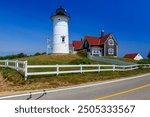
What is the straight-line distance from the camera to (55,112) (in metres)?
5.24

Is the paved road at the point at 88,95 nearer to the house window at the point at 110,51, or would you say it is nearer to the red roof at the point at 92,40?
the red roof at the point at 92,40

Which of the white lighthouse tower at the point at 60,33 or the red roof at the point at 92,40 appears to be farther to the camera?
the red roof at the point at 92,40

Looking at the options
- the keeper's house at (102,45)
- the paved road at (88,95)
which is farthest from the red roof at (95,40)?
the paved road at (88,95)

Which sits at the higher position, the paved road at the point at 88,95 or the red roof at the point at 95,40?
the red roof at the point at 95,40

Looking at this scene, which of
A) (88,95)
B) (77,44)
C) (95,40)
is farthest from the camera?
(77,44)

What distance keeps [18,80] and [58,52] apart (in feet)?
78.1

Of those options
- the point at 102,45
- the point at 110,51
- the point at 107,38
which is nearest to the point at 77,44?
the point at 102,45

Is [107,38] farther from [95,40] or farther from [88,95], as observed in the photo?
[88,95]

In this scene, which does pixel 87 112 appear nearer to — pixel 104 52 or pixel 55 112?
pixel 55 112

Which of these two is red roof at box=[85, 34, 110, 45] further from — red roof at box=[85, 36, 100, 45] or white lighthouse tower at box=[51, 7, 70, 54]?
white lighthouse tower at box=[51, 7, 70, 54]

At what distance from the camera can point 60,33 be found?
3459 cm

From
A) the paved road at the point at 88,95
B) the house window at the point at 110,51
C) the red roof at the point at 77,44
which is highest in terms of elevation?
the red roof at the point at 77,44

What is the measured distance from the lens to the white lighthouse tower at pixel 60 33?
3456 cm

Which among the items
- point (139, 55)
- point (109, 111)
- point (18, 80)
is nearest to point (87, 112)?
point (109, 111)
